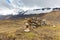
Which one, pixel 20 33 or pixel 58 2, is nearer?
pixel 20 33

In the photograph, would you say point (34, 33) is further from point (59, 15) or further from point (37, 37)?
point (59, 15)

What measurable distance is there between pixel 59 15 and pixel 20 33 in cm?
5949

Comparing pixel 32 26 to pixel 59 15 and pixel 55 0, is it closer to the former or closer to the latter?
pixel 55 0

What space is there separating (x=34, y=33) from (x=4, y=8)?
174 feet

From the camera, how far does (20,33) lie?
51656mm

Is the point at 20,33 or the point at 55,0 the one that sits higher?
the point at 55,0

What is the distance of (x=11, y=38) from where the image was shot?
49.4 meters

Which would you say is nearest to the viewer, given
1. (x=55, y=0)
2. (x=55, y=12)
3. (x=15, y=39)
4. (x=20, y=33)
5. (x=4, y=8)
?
(x=15, y=39)

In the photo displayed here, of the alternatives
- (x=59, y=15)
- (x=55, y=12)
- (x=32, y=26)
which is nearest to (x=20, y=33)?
(x=32, y=26)

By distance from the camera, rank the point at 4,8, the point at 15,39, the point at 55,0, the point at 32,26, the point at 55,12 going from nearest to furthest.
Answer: the point at 15,39, the point at 32,26, the point at 55,0, the point at 4,8, the point at 55,12

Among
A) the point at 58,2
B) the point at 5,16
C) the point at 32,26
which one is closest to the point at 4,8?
the point at 5,16

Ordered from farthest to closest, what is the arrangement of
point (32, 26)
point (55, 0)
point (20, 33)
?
1. point (55, 0)
2. point (32, 26)
3. point (20, 33)

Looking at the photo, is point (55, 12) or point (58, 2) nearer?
point (58, 2)

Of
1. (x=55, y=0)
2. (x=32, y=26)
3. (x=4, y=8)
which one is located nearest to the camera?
(x=32, y=26)
